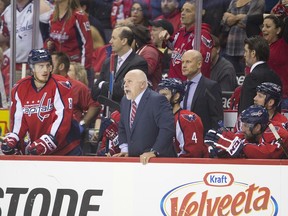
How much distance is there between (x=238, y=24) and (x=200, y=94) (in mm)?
1280

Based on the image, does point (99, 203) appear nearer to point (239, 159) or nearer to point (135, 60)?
point (239, 159)

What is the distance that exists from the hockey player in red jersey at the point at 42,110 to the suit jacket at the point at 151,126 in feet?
2.69

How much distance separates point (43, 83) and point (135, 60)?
100 cm

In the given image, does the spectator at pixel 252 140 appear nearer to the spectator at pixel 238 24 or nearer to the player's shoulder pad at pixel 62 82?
the player's shoulder pad at pixel 62 82

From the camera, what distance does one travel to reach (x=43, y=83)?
9.73m

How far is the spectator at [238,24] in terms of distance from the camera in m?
10.8

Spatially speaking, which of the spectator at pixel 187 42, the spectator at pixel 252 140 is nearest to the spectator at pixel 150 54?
the spectator at pixel 187 42

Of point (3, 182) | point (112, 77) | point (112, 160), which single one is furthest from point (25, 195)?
point (112, 77)

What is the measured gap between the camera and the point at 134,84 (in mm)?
9031

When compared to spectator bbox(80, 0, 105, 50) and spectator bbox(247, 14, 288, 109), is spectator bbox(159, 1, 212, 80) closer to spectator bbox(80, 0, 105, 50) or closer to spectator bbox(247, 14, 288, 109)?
spectator bbox(247, 14, 288, 109)

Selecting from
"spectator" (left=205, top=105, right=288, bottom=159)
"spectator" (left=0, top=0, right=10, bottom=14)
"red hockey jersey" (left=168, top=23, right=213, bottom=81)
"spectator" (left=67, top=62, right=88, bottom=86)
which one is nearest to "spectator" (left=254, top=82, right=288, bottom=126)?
"spectator" (left=205, top=105, right=288, bottom=159)

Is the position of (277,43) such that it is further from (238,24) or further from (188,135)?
(188,135)

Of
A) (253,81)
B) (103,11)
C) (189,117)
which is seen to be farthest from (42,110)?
(103,11)

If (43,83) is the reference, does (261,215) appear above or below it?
below
